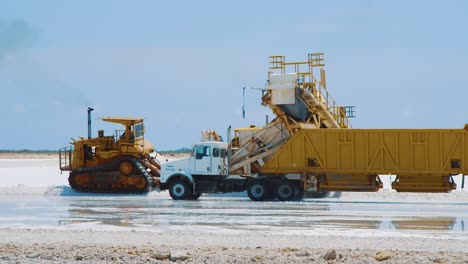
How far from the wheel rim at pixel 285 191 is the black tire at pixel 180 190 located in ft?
13.0

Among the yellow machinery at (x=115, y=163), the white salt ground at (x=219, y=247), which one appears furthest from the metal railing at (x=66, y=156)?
the white salt ground at (x=219, y=247)

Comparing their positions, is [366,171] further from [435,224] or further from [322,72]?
[435,224]

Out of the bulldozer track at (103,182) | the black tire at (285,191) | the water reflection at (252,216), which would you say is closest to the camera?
the water reflection at (252,216)

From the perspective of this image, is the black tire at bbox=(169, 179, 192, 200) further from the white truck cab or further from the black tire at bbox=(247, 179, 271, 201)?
the black tire at bbox=(247, 179, 271, 201)

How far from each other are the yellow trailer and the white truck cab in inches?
92.3

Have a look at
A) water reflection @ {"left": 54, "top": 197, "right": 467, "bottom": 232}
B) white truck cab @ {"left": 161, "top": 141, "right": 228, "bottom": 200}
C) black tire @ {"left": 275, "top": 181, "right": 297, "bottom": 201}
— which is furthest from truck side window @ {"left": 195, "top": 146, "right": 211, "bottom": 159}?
black tire @ {"left": 275, "top": 181, "right": 297, "bottom": 201}

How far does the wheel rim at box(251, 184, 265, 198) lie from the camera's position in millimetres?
36719

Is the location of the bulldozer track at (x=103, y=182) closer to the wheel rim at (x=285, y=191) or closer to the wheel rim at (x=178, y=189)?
the wheel rim at (x=178, y=189)

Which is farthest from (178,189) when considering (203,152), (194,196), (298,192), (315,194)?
(315,194)

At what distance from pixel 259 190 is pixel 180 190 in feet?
11.7

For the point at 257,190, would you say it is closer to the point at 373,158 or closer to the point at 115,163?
the point at 373,158

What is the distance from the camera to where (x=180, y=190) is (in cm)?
3828

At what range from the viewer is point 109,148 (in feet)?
146

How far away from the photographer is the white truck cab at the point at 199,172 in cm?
3828
